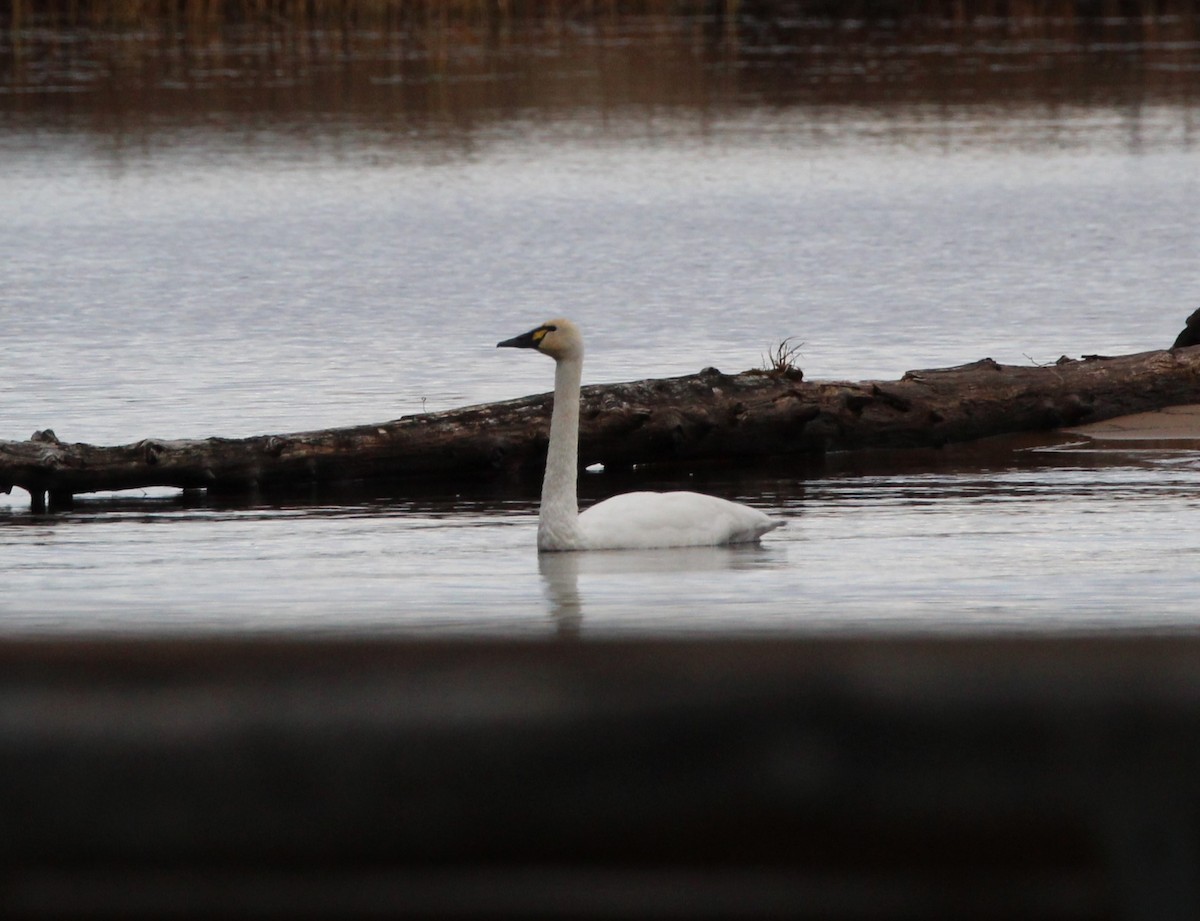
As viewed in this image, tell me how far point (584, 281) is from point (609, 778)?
853 inches


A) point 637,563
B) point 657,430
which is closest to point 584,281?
point 657,430

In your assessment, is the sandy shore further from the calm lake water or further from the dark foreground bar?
the dark foreground bar

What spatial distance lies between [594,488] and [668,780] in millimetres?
10351

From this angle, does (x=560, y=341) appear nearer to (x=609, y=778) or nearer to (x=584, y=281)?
(x=609, y=778)

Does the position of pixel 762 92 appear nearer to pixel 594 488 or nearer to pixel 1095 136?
pixel 1095 136

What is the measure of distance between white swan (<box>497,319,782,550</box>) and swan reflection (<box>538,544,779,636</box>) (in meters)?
0.04

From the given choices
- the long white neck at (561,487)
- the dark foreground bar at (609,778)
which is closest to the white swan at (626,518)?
the long white neck at (561,487)

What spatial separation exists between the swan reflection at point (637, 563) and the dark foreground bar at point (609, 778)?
697cm

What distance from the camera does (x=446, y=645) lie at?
1.30 metres

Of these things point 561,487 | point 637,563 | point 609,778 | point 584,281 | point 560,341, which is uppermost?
point 584,281

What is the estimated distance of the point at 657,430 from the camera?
11.6m

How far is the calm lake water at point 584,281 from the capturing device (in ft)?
28.6

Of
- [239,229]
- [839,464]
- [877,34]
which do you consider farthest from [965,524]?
[877,34]

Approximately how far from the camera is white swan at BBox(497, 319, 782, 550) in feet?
29.5
